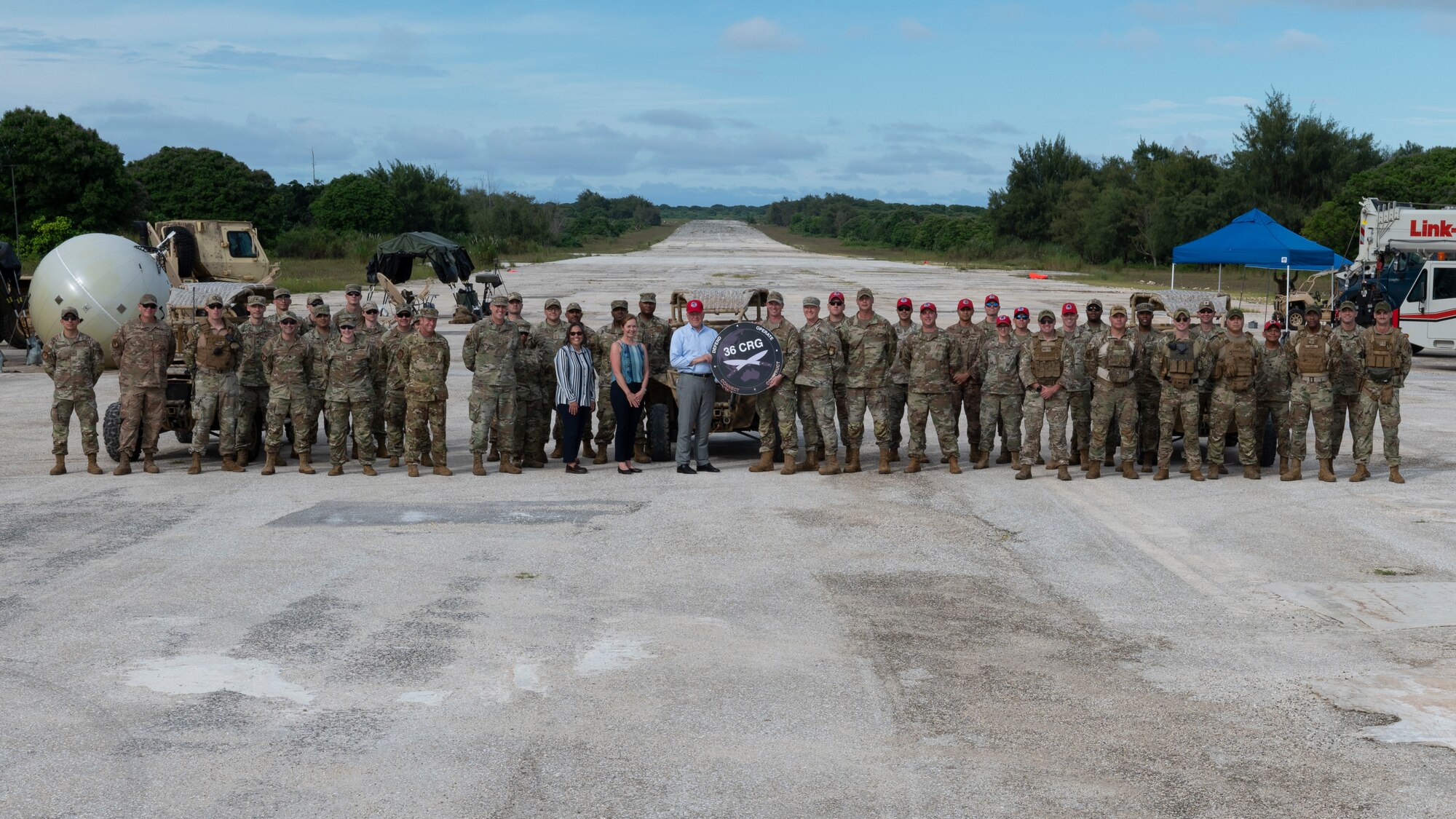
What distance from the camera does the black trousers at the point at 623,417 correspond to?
42.9 feet

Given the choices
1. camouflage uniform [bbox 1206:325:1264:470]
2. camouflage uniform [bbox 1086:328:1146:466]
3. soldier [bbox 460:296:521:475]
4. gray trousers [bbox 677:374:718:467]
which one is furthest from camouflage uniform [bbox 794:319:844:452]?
camouflage uniform [bbox 1206:325:1264:470]

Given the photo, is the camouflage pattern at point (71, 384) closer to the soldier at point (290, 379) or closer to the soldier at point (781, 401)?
the soldier at point (290, 379)

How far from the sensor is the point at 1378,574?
934 centimetres

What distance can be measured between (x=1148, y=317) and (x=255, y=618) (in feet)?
28.1

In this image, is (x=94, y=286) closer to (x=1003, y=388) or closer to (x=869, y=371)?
(x=869, y=371)

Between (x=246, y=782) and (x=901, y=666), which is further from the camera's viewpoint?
(x=901, y=666)

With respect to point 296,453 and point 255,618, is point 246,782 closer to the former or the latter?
point 255,618

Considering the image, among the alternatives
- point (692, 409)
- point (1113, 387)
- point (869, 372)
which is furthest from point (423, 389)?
point (1113, 387)

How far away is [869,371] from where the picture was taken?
13031mm

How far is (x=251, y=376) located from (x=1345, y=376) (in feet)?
34.2

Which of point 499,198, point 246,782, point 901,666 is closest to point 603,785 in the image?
point 246,782

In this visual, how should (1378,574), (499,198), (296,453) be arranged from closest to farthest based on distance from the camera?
(1378,574) → (296,453) → (499,198)

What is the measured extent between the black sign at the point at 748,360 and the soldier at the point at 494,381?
1.96 metres

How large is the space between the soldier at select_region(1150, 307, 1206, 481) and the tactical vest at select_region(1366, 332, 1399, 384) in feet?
4.98
